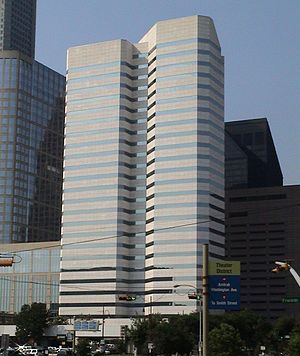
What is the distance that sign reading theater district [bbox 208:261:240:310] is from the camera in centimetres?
2834

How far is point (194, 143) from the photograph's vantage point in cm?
19862

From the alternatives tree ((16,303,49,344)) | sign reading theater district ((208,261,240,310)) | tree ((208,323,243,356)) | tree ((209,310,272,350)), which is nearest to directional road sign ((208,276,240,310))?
sign reading theater district ((208,261,240,310))

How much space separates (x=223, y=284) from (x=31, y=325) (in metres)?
167

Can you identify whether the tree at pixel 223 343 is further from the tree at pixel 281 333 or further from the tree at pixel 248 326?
the tree at pixel 281 333

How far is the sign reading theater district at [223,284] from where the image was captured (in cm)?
2834

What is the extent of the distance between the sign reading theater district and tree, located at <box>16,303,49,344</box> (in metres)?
166

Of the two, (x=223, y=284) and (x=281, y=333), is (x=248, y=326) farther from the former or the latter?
(x=223, y=284)

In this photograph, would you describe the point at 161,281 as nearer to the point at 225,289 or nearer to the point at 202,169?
the point at 202,169

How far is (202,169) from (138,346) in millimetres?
79528

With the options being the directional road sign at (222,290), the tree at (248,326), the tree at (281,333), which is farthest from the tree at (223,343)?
the tree at (281,333)

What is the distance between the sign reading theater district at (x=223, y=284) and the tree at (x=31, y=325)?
166 metres

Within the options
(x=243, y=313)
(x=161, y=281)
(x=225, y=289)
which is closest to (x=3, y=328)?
(x=161, y=281)

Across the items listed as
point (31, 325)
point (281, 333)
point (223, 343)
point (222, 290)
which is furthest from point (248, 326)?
point (222, 290)

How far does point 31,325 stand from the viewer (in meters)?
189
